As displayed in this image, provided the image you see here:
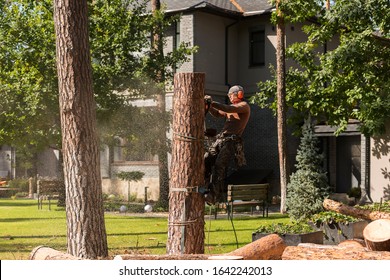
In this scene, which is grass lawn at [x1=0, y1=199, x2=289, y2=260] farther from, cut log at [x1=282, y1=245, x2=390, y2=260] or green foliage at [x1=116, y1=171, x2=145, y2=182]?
green foliage at [x1=116, y1=171, x2=145, y2=182]

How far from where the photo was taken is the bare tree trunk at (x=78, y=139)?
1301 cm

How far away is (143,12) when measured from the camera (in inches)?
1075

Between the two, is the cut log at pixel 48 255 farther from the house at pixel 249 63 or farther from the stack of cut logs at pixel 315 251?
the house at pixel 249 63

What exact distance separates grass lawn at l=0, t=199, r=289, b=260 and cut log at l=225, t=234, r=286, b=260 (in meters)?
2.15

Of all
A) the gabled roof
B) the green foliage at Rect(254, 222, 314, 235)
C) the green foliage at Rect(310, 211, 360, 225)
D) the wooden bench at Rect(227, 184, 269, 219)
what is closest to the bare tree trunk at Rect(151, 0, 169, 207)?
the gabled roof

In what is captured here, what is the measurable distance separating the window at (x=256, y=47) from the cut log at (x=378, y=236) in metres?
21.5

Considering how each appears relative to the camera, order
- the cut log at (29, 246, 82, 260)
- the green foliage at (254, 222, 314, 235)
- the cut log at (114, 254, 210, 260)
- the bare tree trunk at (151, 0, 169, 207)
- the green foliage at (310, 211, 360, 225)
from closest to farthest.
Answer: the cut log at (114, 254, 210, 260) < the cut log at (29, 246, 82, 260) < the green foliage at (254, 222, 314, 235) < the green foliage at (310, 211, 360, 225) < the bare tree trunk at (151, 0, 169, 207)

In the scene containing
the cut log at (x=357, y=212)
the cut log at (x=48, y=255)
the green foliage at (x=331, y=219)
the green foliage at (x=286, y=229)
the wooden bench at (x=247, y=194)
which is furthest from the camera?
the wooden bench at (x=247, y=194)

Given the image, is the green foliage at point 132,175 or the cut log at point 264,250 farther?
the green foliage at point 132,175

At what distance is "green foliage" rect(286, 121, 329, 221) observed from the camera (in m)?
22.0

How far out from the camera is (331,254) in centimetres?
1110

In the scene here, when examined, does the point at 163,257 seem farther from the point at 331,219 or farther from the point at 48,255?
the point at 331,219

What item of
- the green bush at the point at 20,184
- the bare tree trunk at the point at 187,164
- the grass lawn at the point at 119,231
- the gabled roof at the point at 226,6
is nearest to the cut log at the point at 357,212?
the grass lawn at the point at 119,231
